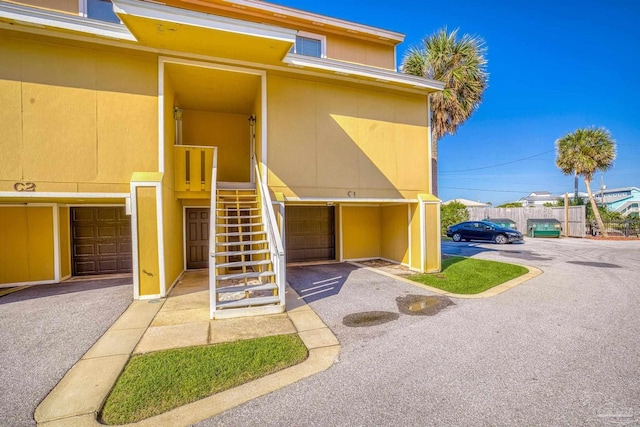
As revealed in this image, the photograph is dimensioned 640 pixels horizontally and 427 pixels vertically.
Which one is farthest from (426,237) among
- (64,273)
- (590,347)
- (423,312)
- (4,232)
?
(4,232)

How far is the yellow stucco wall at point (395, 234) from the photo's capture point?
9609 millimetres

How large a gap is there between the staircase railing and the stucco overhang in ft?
9.64

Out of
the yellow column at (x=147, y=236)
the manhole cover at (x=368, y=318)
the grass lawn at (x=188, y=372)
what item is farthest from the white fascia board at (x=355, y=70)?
the grass lawn at (x=188, y=372)

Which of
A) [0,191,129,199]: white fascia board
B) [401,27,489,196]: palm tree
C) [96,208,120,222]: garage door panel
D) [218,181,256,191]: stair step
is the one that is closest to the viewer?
[0,191,129,199]: white fascia board

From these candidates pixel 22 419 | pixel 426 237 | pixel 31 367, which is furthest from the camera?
pixel 426 237

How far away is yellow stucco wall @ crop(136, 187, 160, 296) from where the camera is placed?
6047 mm

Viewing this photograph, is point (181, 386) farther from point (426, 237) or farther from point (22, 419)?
point (426, 237)

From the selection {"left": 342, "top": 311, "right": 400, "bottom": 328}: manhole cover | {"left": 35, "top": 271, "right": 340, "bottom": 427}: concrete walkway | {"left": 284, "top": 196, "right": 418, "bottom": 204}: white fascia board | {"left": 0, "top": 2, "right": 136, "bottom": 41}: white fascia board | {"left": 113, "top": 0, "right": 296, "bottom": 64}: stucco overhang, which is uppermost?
{"left": 0, "top": 2, "right": 136, "bottom": 41}: white fascia board

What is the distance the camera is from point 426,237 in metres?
8.52

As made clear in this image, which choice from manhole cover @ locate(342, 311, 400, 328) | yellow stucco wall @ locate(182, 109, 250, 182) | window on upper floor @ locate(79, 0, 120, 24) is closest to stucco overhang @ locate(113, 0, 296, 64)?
window on upper floor @ locate(79, 0, 120, 24)

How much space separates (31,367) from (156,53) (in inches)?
241

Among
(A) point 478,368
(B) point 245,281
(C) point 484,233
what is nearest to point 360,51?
(B) point 245,281

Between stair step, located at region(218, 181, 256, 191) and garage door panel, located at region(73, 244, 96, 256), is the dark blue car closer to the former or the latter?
stair step, located at region(218, 181, 256, 191)

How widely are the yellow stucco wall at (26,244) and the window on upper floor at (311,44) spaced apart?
8.36m
